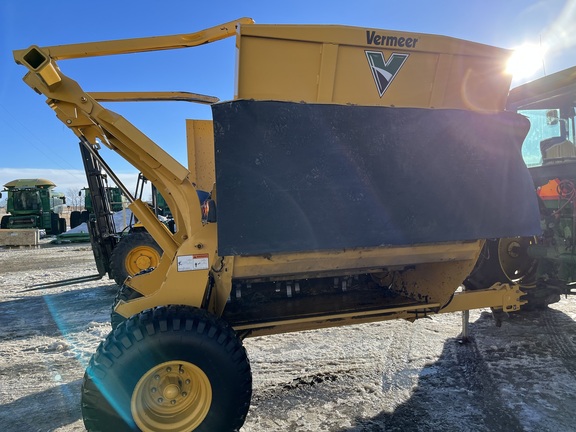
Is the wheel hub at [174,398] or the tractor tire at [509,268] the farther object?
the tractor tire at [509,268]

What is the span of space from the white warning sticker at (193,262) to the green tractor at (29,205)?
22157 millimetres

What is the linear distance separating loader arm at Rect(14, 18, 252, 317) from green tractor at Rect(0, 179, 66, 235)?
21551mm

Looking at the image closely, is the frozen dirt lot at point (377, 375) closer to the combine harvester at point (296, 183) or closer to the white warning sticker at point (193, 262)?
the combine harvester at point (296, 183)

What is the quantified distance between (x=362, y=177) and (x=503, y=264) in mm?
2952

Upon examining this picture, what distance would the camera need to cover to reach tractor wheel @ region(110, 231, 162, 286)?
23.6ft

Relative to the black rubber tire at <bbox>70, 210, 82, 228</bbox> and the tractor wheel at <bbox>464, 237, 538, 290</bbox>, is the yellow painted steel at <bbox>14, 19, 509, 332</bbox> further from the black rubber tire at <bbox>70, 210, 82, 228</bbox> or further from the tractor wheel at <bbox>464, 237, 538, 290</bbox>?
the black rubber tire at <bbox>70, 210, 82, 228</bbox>

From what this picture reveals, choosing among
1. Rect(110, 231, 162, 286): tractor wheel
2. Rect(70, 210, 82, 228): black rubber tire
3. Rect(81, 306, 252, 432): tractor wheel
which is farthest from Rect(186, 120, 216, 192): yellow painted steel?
Rect(70, 210, 82, 228): black rubber tire

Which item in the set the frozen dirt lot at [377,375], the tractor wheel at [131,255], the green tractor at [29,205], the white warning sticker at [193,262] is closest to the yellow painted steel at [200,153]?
the frozen dirt lot at [377,375]

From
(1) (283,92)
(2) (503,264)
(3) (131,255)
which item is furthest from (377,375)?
(3) (131,255)

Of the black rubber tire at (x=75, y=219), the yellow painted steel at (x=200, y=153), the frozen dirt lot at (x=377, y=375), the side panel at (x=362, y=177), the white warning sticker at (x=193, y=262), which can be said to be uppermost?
the yellow painted steel at (x=200, y=153)

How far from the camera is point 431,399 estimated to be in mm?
3219

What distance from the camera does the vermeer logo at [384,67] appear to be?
2807 mm

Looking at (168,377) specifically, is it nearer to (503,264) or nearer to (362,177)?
(362,177)

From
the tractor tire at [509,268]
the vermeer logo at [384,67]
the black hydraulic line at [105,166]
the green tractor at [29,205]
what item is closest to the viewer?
the vermeer logo at [384,67]
